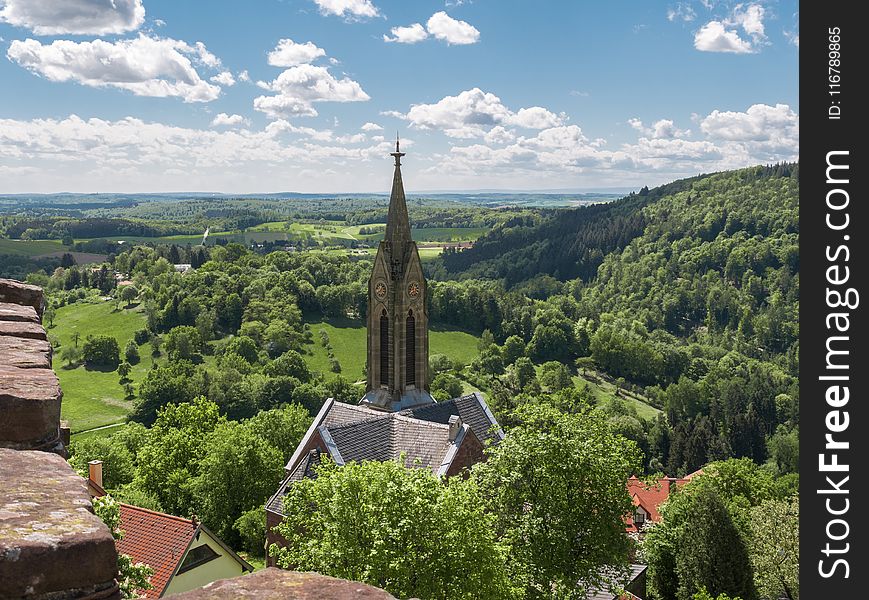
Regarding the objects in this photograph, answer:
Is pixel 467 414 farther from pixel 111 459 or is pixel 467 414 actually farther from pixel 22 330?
pixel 22 330

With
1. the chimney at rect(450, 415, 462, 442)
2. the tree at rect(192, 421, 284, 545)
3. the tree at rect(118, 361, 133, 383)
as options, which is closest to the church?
the chimney at rect(450, 415, 462, 442)

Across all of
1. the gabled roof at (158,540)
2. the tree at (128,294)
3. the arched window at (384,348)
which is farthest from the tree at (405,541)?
the tree at (128,294)

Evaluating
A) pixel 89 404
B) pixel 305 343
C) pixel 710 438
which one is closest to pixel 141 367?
pixel 89 404

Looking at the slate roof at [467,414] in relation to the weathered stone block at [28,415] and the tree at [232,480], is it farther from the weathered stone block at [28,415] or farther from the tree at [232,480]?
the weathered stone block at [28,415]

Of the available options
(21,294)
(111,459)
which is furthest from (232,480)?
(21,294)

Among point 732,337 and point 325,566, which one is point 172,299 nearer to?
point 325,566

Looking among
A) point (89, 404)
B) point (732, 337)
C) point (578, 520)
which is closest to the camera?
point (578, 520)
